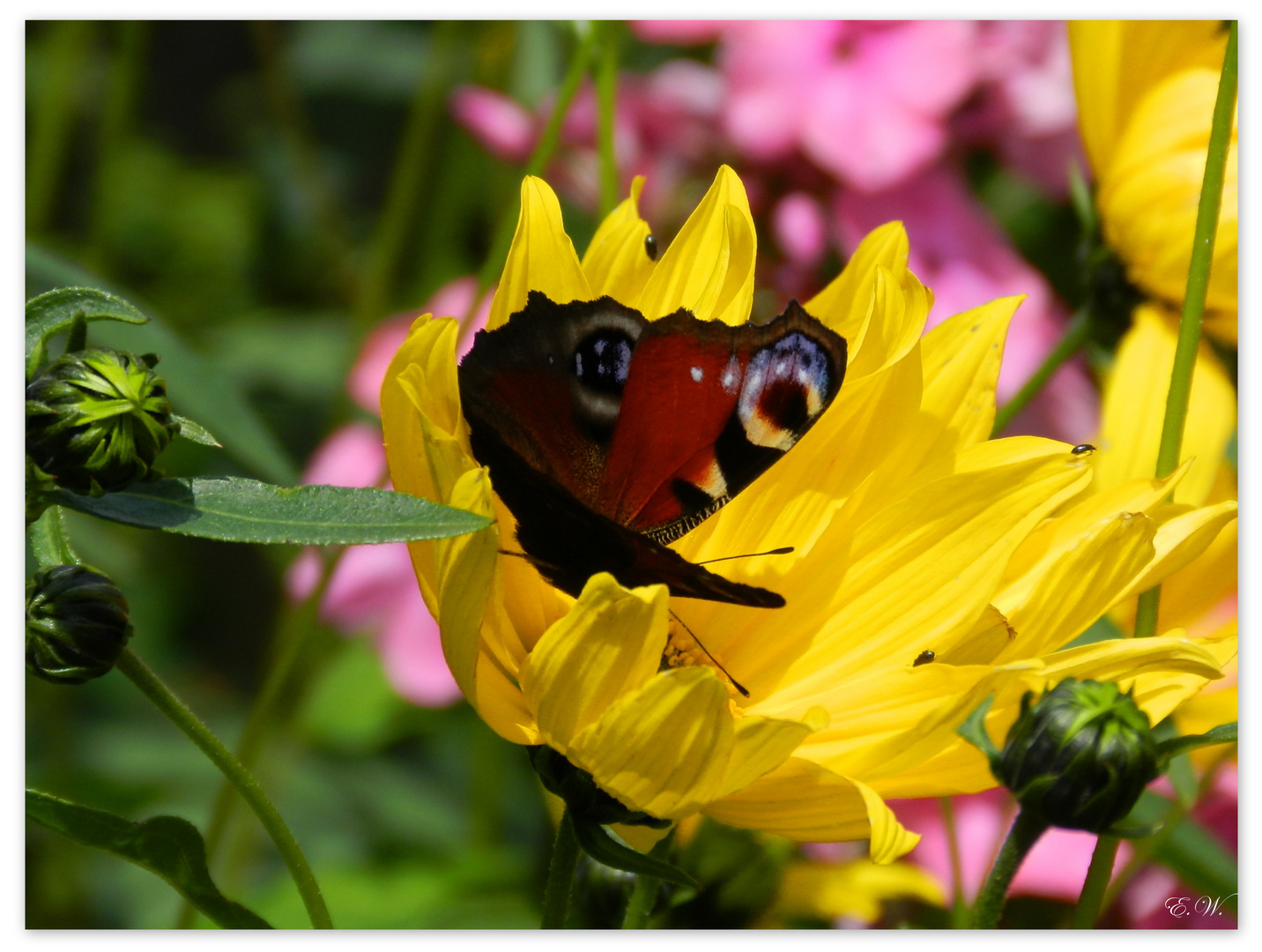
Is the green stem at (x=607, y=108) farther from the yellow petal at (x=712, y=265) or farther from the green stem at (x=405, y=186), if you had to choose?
the green stem at (x=405, y=186)

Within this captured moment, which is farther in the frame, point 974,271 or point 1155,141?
point 974,271

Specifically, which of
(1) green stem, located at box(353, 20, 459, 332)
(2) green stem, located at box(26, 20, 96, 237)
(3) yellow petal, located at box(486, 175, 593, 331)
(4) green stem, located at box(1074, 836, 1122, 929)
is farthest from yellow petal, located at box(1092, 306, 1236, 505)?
(2) green stem, located at box(26, 20, 96, 237)

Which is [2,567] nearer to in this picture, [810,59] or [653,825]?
[653,825]

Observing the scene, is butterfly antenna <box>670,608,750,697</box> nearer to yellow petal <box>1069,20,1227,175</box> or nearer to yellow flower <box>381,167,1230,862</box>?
yellow flower <box>381,167,1230,862</box>

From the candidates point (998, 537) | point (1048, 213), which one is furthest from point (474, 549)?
point (1048, 213)

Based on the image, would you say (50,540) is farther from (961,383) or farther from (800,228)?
(800,228)

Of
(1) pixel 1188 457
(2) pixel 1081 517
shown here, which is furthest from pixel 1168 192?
(2) pixel 1081 517
